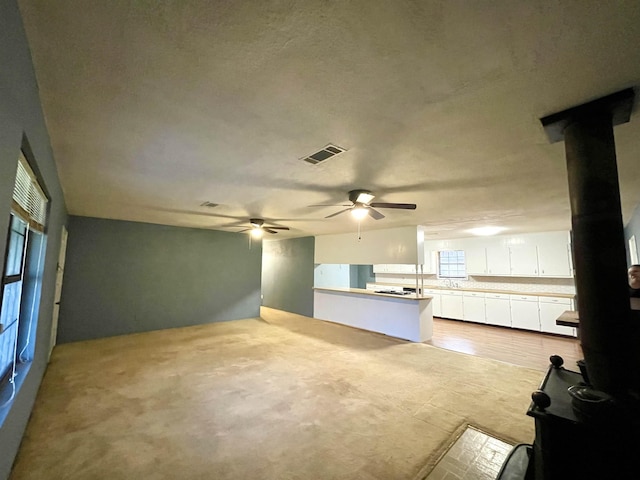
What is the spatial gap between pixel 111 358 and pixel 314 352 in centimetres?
330

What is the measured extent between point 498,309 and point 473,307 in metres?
0.58

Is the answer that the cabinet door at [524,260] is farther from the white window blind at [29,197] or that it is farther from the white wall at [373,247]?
the white window blind at [29,197]

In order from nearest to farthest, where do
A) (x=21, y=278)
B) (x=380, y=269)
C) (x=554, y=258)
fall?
(x=21, y=278) < (x=554, y=258) < (x=380, y=269)

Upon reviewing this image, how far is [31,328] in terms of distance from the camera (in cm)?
250

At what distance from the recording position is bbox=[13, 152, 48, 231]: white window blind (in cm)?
169

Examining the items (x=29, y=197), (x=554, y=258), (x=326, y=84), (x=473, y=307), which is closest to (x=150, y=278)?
(x=29, y=197)

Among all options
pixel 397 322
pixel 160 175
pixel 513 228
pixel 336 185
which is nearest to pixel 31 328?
pixel 160 175

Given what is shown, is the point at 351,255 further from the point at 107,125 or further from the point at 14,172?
the point at 14,172

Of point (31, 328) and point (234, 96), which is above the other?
point (234, 96)

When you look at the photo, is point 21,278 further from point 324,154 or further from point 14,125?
point 324,154

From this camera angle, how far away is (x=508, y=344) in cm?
526

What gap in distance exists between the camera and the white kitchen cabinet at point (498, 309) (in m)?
6.55

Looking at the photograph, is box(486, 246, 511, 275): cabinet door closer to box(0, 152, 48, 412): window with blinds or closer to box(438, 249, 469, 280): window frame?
box(438, 249, 469, 280): window frame

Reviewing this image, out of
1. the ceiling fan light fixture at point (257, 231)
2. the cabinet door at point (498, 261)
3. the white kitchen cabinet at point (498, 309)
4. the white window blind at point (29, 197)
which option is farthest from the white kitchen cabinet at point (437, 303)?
the white window blind at point (29, 197)
